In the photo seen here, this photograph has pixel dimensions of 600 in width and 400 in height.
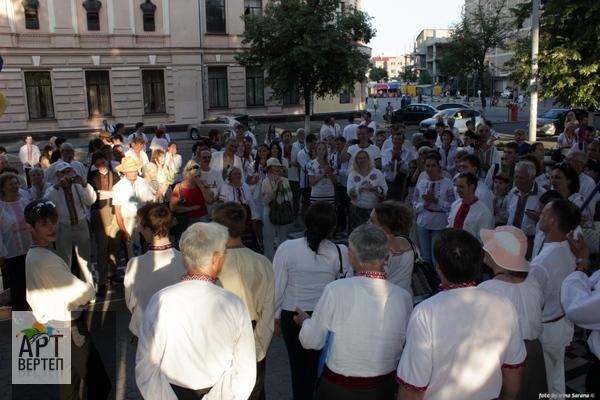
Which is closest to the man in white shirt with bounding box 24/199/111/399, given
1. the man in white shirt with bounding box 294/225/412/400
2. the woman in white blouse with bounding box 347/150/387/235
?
the man in white shirt with bounding box 294/225/412/400

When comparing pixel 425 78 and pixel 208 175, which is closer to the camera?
pixel 208 175

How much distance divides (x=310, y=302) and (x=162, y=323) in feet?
4.79

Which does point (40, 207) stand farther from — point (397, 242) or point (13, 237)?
point (397, 242)

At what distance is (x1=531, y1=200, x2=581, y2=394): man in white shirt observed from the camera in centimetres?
390

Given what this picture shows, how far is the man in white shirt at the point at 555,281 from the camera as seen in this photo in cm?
390

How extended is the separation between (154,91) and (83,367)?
96.7 ft

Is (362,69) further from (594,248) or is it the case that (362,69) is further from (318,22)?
(594,248)

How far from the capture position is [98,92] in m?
30.3

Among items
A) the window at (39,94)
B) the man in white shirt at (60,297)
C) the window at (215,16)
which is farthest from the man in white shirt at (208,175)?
the window at (215,16)

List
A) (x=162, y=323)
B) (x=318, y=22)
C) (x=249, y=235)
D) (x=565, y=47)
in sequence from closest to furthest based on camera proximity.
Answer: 1. (x=162, y=323)
2. (x=249, y=235)
3. (x=565, y=47)
4. (x=318, y=22)

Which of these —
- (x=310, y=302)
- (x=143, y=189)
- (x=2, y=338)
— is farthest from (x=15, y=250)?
(x=310, y=302)

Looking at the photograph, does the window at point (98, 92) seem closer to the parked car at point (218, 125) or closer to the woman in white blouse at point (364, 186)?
the parked car at point (218, 125)

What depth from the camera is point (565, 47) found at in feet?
52.3

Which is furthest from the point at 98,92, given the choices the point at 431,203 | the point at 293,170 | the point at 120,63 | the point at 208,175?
the point at 431,203
